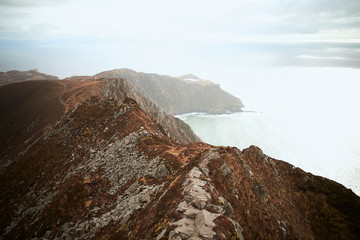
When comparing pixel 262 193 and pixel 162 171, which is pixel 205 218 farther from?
pixel 262 193

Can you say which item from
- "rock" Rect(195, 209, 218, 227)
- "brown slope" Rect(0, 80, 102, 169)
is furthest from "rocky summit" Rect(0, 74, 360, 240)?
"brown slope" Rect(0, 80, 102, 169)

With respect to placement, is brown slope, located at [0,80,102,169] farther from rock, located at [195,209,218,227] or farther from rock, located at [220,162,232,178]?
rock, located at [195,209,218,227]

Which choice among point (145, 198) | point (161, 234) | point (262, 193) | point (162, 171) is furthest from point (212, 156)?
point (161, 234)

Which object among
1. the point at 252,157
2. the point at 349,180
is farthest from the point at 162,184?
the point at 349,180

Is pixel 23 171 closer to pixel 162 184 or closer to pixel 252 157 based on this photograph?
pixel 162 184

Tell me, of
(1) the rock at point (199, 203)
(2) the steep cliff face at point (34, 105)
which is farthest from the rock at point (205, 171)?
(2) the steep cliff face at point (34, 105)

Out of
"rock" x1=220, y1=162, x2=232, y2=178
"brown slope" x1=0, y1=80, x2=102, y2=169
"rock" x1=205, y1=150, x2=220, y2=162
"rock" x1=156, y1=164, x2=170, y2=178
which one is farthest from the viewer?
"brown slope" x1=0, y1=80, x2=102, y2=169

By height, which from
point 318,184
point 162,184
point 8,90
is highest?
point 8,90
